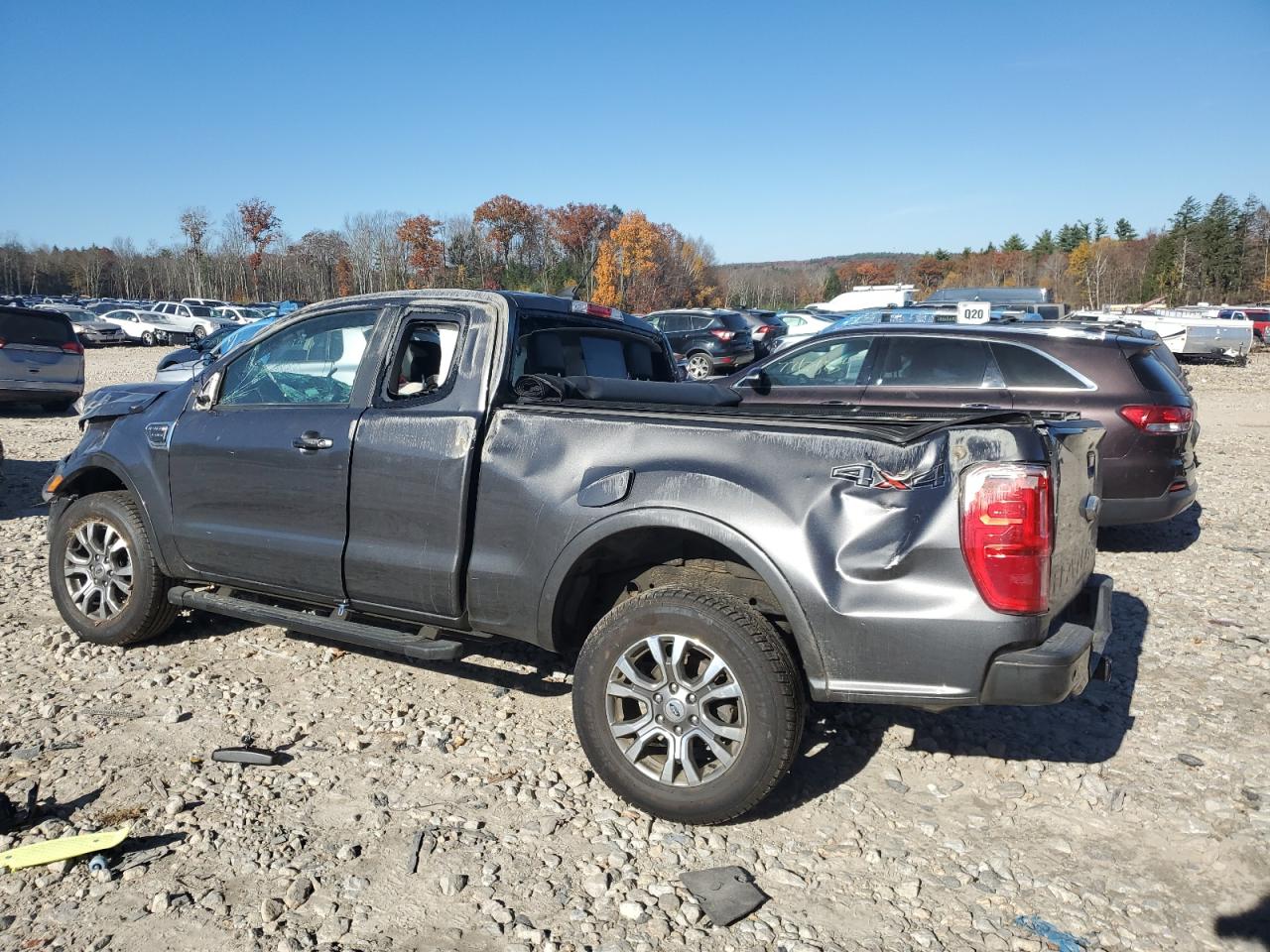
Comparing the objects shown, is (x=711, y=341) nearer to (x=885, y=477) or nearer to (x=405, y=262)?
(x=885, y=477)

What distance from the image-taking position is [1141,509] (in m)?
6.98

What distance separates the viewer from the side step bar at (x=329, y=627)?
13.2 ft

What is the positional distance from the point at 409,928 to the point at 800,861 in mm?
1304

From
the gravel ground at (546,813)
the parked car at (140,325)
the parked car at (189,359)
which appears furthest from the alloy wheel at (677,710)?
the parked car at (140,325)

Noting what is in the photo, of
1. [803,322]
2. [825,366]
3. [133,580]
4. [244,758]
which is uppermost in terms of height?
[803,322]

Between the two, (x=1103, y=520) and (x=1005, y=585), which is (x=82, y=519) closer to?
(x=1005, y=585)

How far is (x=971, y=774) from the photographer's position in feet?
13.0

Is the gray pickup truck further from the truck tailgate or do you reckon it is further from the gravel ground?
the gravel ground

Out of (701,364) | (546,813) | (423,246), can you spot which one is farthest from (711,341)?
(423,246)

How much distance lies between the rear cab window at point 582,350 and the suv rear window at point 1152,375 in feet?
12.6

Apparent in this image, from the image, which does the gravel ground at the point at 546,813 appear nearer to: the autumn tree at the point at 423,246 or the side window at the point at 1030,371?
the side window at the point at 1030,371

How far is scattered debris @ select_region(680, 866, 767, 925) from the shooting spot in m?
2.97

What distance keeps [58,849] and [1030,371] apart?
6726 mm

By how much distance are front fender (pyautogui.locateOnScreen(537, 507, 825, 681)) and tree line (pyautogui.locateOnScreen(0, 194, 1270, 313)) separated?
6259cm
